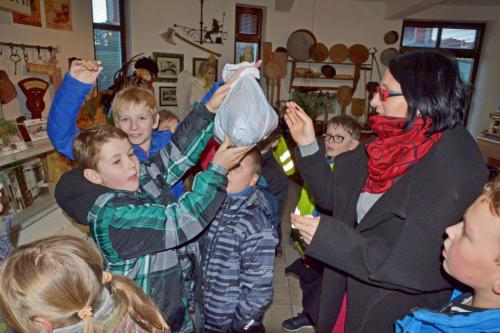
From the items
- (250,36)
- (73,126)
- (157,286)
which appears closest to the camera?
(157,286)

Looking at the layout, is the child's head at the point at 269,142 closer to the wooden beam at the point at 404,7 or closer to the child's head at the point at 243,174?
the child's head at the point at 243,174

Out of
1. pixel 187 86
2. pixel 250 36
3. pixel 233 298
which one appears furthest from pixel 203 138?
pixel 250 36

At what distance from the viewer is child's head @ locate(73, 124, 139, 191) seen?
1.10m

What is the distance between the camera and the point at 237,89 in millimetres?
1143

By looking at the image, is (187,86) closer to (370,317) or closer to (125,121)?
(125,121)

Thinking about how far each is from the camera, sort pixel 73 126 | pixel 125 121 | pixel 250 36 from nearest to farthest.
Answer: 1. pixel 73 126
2. pixel 125 121
3. pixel 250 36

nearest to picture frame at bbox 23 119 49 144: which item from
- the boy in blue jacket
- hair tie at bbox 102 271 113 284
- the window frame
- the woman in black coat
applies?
hair tie at bbox 102 271 113 284

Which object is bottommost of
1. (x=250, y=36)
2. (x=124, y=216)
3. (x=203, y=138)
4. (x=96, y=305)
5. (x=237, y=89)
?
(x=96, y=305)

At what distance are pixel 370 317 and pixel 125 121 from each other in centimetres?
130

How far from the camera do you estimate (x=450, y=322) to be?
792 mm

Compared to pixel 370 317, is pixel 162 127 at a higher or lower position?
higher

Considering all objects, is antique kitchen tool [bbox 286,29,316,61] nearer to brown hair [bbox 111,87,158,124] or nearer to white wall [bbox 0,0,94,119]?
white wall [bbox 0,0,94,119]

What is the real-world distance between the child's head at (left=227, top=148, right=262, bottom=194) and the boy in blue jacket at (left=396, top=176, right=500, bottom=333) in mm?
719

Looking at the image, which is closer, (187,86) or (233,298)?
(233,298)
